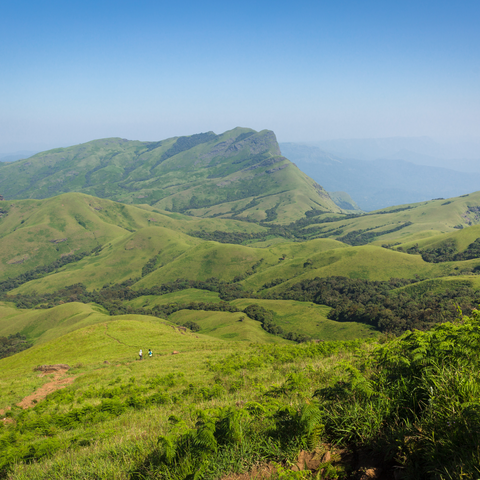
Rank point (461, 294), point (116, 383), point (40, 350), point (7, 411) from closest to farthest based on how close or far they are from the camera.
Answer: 1. point (7, 411)
2. point (116, 383)
3. point (40, 350)
4. point (461, 294)

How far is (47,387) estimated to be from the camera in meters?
27.5

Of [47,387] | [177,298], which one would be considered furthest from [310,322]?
[47,387]

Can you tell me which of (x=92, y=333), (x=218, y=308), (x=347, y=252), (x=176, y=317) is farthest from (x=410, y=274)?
(x=92, y=333)

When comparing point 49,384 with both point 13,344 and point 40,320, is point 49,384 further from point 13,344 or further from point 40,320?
point 40,320

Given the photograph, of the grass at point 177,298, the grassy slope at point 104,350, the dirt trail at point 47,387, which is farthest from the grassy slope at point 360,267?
the dirt trail at point 47,387

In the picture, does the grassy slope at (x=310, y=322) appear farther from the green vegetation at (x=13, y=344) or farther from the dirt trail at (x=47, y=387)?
the green vegetation at (x=13, y=344)

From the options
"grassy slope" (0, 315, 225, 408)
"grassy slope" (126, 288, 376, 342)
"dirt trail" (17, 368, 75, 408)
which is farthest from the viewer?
"grassy slope" (126, 288, 376, 342)

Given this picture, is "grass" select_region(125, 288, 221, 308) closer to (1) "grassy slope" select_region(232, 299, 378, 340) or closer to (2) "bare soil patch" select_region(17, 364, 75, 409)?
(1) "grassy slope" select_region(232, 299, 378, 340)

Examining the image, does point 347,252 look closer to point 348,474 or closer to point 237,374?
point 237,374

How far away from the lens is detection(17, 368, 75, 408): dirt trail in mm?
23641

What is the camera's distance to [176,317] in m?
140

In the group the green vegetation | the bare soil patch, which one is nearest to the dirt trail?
the bare soil patch

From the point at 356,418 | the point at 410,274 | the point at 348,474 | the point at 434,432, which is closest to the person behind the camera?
the point at 434,432

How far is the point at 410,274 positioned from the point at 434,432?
175 m
